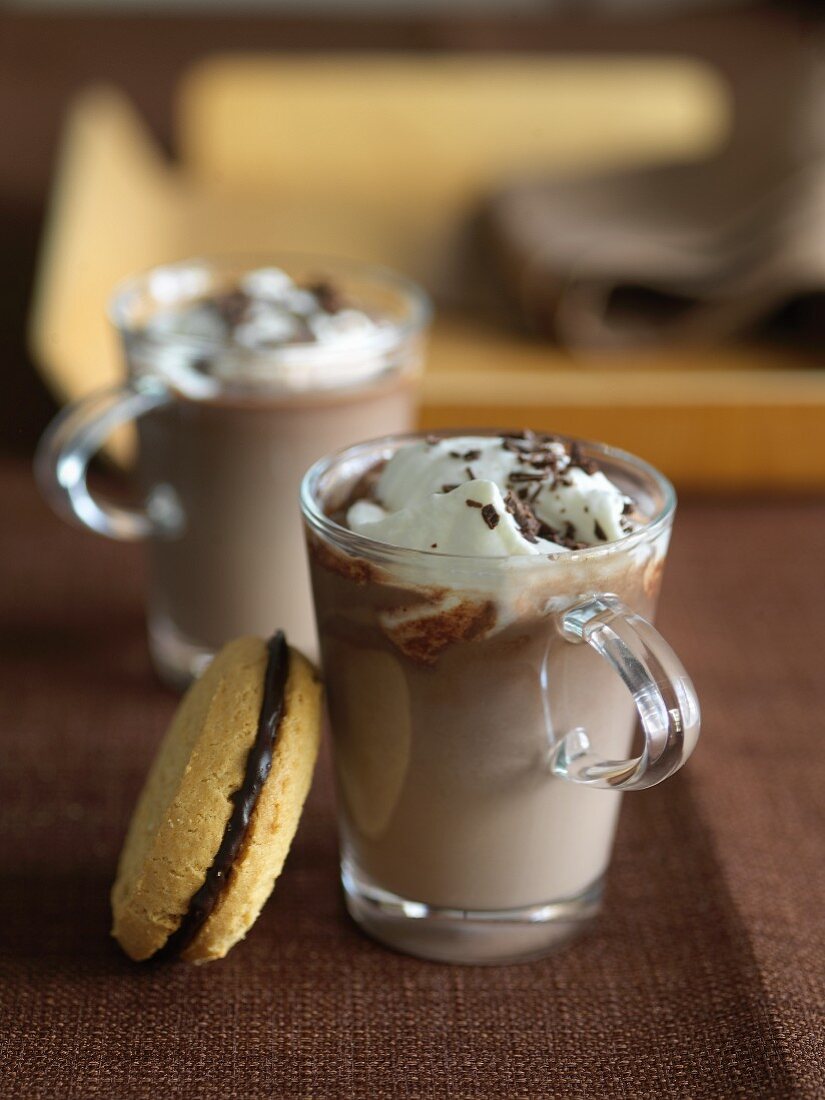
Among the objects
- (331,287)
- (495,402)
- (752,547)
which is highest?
(331,287)

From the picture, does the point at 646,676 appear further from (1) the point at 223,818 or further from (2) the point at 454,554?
(1) the point at 223,818

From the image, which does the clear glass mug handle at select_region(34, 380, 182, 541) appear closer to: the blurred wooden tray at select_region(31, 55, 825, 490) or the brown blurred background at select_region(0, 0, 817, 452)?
the blurred wooden tray at select_region(31, 55, 825, 490)

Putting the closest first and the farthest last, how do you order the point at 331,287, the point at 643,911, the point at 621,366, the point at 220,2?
the point at 643,911 → the point at 331,287 → the point at 621,366 → the point at 220,2

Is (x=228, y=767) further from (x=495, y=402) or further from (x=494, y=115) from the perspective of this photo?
(x=494, y=115)

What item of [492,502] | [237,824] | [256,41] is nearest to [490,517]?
[492,502]

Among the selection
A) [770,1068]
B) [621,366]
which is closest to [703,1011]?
[770,1068]

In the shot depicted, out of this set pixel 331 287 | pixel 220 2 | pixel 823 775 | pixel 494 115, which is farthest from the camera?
pixel 220 2

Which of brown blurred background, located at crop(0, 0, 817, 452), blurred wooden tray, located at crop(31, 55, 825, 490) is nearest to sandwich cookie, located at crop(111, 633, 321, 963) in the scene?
blurred wooden tray, located at crop(31, 55, 825, 490)

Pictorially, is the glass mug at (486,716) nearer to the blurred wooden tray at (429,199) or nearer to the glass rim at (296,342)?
the glass rim at (296,342)
